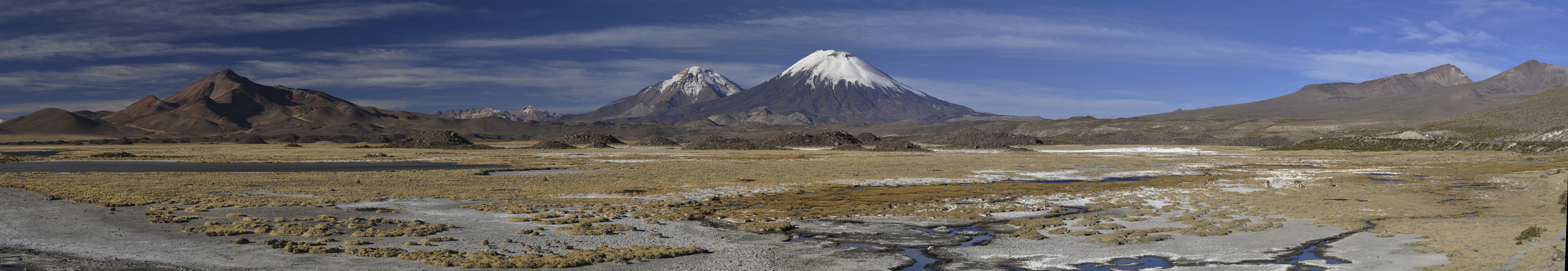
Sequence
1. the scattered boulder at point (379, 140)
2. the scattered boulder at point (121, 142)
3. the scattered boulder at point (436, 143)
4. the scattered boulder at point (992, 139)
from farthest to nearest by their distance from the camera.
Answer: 1. the scattered boulder at point (379, 140)
2. the scattered boulder at point (121, 142)
3. the scattered boulder at point (992, 139)
4. the scattered boulder at point (436, 143)

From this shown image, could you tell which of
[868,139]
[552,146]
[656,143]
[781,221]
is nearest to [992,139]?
[868,139]

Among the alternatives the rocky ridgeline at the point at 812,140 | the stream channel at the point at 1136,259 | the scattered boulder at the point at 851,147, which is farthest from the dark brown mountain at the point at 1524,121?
the stream channel at the point at 1136,259

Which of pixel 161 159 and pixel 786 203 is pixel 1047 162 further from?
pixel 161 159

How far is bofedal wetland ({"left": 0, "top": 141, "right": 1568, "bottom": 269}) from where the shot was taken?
39.8ft

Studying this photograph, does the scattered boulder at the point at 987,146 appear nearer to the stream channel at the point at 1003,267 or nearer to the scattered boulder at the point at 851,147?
the scattered boulder at the point at 851,147

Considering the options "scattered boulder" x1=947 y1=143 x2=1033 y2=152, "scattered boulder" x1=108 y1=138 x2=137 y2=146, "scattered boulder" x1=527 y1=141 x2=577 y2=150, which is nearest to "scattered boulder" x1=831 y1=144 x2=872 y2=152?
"scattered boulder" x1=947 y1=143 x2=1033 y2=152

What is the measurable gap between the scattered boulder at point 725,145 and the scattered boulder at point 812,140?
2.08 meters

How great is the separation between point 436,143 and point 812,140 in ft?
153

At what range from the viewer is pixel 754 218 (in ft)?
58.0

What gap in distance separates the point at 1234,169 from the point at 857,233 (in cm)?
3372

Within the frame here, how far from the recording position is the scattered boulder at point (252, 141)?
121312 mm

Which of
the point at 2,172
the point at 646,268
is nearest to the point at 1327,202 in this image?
the point at 646,268

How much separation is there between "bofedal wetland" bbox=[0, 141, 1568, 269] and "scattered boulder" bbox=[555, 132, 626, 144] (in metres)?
74.5

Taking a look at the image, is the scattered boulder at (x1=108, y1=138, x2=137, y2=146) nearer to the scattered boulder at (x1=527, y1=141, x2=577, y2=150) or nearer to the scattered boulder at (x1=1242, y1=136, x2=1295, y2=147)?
the scattered boulder at (x1=527, y1=141, x2=577, y2=150)
